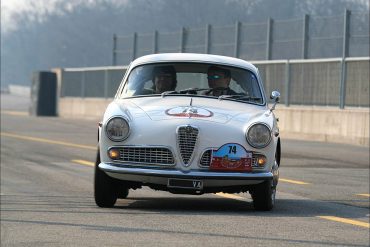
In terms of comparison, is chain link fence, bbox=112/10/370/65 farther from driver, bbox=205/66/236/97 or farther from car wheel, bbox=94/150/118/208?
car wheel, bbox=94/150/118/208

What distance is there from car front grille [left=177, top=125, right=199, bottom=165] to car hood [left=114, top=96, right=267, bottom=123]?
176 mm

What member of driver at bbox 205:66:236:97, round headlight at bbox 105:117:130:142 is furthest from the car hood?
driver at bbox 205:66:236:97

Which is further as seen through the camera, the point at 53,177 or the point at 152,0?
the point at 152,0

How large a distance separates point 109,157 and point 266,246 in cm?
268

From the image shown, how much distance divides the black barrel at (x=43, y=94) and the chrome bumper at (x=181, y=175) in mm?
36855

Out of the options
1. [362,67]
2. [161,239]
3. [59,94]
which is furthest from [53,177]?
[59,94]

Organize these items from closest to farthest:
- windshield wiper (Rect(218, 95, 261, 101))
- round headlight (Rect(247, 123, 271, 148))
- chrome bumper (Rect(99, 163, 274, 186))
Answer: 1. chrome bumper (Rect(99, 163, 274, 186))
2. round headlight (Rect(247, 123, 271, 148))
3. windshield wiper (Rect(218, 95, 261, 101))

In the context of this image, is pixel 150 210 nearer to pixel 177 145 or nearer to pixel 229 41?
pixel 177 145

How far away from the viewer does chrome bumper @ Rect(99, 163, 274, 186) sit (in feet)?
33.1

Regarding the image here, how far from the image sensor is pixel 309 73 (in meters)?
29.9

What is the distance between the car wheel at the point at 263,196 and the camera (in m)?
10.4

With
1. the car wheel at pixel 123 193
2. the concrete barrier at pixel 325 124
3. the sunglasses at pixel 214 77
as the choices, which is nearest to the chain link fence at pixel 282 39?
the concrete barrier at pixel 325 124

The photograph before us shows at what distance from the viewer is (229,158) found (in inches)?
399

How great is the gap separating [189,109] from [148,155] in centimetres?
65
